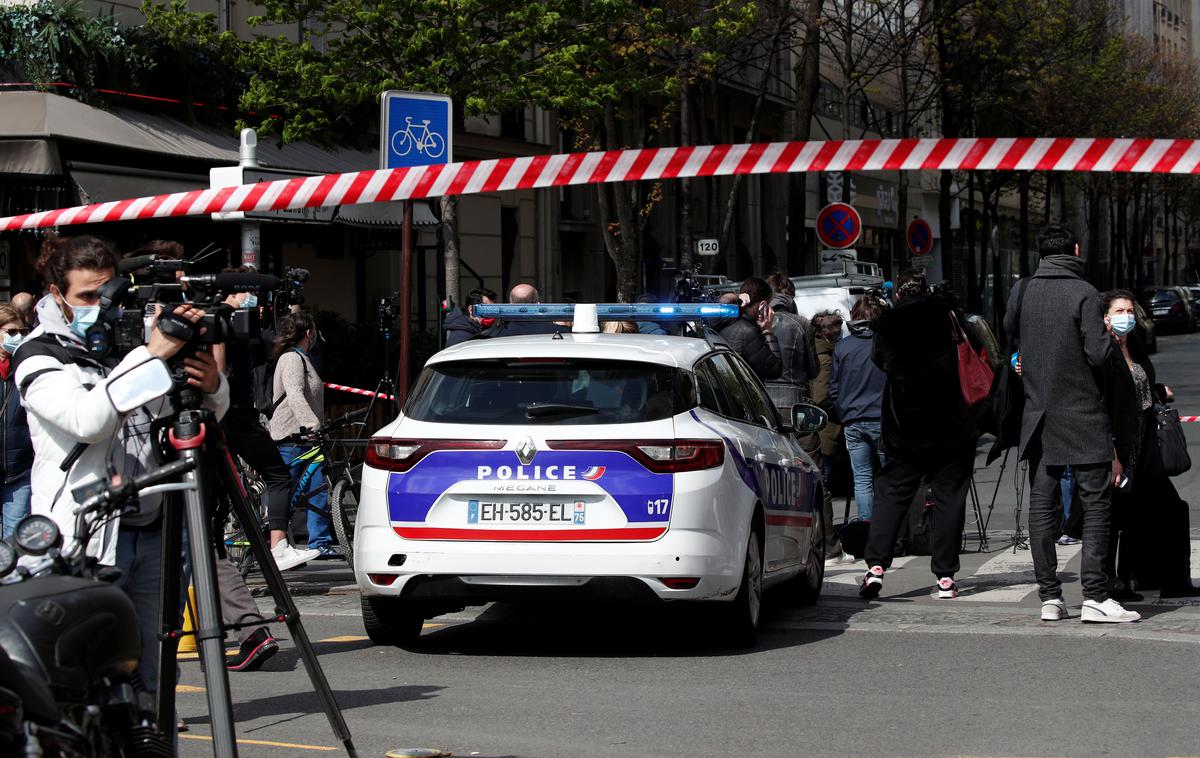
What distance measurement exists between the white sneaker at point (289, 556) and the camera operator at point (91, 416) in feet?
18.0

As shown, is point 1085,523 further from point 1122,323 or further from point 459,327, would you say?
point 459,327

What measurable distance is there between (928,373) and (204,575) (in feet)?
20.8

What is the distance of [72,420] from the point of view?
15.8 feet

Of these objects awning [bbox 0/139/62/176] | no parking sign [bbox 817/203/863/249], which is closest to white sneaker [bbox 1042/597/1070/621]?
awning [bbox 0/139/62/176]

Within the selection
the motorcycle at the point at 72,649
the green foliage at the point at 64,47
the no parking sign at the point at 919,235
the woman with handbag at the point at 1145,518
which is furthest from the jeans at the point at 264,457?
the no parking sign at the point at 919,235

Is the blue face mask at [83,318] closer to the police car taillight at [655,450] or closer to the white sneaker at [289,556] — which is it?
the police car taillight at [655,450]

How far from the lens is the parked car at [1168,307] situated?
61.0 meters

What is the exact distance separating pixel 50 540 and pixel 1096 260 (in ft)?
252

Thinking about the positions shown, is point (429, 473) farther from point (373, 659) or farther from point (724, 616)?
point (724, 616)

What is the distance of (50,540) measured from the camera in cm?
414

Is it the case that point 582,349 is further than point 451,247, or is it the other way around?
point 451,247

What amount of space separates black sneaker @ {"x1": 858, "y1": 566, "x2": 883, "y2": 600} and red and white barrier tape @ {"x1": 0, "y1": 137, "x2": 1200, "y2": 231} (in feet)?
8.37

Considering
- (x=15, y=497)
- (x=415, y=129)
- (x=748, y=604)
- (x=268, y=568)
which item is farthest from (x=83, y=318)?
(x=415, y=129)

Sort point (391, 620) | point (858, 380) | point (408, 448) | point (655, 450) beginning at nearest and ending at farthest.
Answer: point (655, 450)
point (408, 448)
point (391, 620)
point (858, 380)
